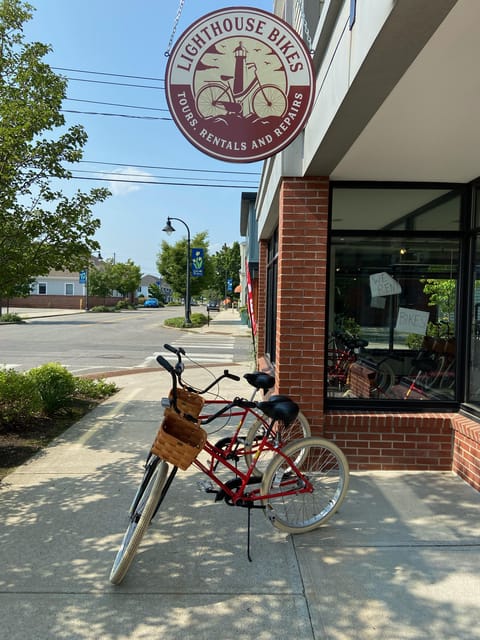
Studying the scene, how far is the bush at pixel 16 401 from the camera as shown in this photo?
600 cm

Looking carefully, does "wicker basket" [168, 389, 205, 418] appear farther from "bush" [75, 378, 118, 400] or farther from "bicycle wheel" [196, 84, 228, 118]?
"bush" [75, 378, 118, 400]

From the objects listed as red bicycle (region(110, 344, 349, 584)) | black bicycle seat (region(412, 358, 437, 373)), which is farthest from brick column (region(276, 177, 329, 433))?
black bicycle seat (region(412, 358, 437, 373))

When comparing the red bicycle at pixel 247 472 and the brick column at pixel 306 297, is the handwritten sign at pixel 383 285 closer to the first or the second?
the brick column at pixel 306 297

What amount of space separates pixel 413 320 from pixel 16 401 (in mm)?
4689

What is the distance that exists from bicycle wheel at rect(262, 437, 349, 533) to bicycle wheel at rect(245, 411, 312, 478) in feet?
0.53

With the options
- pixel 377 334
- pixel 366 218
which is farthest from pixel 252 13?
pixel 377 334

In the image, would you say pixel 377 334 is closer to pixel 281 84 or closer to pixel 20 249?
pixel 281 84

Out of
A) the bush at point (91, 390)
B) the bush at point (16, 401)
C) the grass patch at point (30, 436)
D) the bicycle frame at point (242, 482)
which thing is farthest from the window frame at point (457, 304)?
the bush at point (91, 390)

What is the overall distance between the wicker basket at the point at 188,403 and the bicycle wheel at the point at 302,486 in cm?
72

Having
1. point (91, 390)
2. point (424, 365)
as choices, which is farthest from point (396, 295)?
point (91, 390)

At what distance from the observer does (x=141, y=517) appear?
2.81 m

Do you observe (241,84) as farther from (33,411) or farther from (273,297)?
(33,411)

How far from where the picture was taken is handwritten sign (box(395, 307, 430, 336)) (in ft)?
16.9

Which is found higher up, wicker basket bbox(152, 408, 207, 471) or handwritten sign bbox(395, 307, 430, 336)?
handwritten sign bbox(395, 307, 430, 336)
